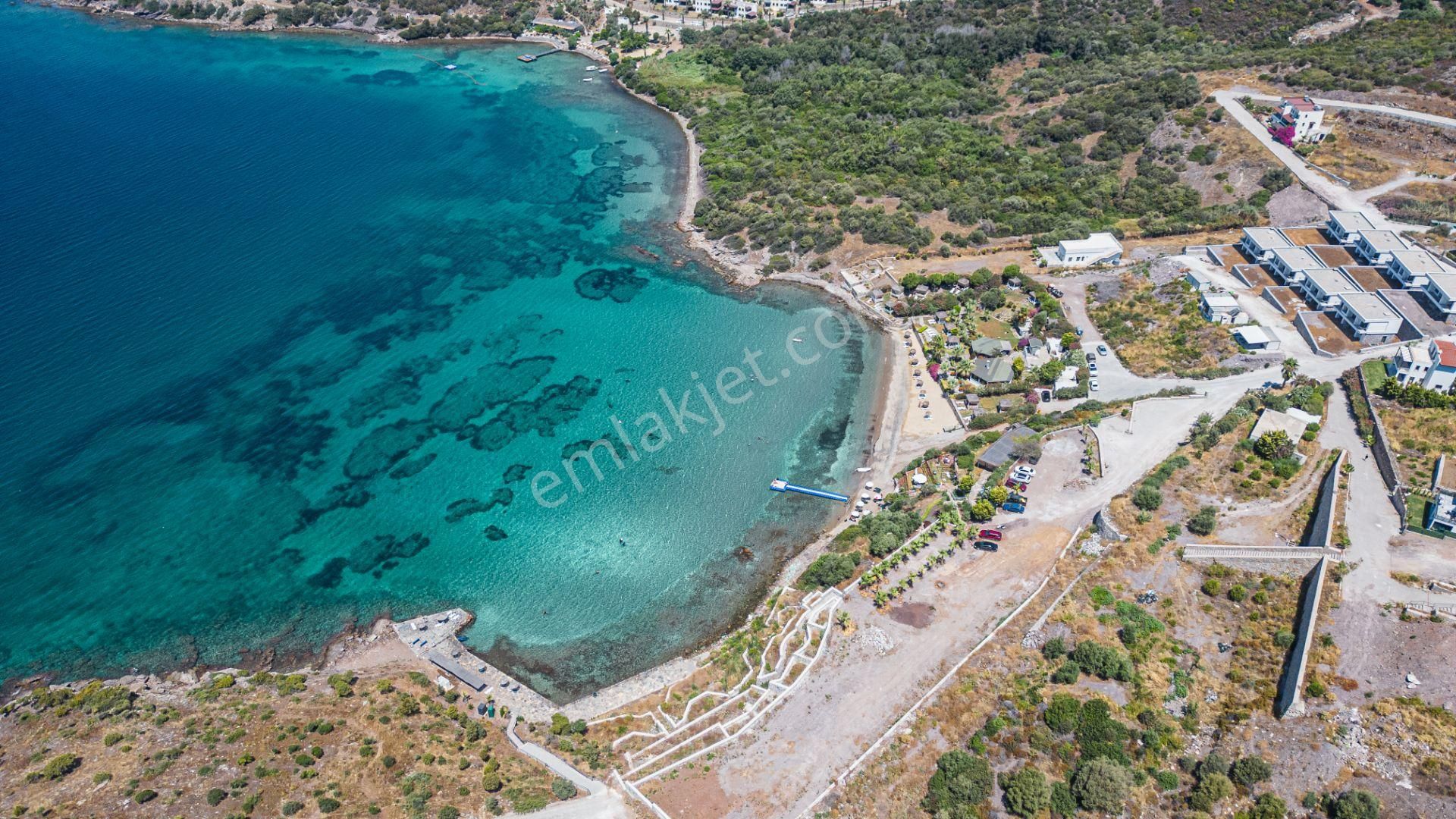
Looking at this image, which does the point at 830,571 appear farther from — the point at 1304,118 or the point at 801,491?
the point at 1304,118

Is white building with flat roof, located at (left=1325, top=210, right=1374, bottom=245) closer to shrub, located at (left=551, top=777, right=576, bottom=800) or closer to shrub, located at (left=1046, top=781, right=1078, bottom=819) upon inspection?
shrub, located at (left=1046, top=781, right=1078, bottom=819)

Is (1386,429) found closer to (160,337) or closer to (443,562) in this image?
(443,562)

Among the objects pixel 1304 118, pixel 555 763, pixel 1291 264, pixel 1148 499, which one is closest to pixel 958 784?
pixel 555 763

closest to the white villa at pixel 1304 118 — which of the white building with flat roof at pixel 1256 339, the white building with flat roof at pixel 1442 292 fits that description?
the white building with flat roof at pixel 1442 292

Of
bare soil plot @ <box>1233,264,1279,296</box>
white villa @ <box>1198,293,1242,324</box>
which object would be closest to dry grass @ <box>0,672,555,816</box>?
white villa @ <box>1198,293,1242,324</box>

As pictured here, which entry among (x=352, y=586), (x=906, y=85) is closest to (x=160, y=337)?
(x=352, y=586)
